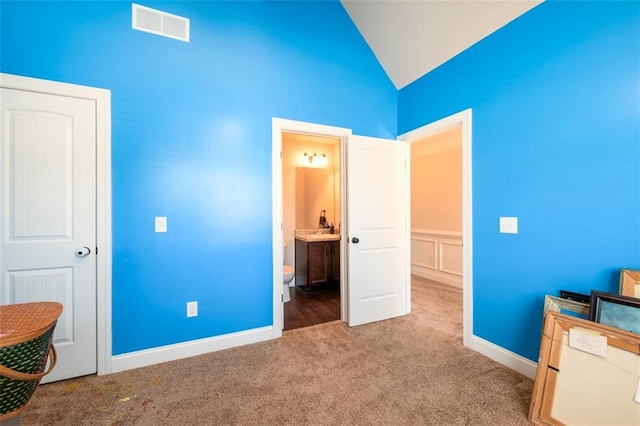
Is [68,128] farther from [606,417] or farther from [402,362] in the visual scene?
[606,417]

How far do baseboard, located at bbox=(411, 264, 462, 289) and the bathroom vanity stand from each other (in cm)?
180

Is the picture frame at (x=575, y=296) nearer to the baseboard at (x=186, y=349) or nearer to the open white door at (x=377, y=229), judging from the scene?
the open white door at (x=377, y=229)

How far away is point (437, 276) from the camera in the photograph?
15.1 ft

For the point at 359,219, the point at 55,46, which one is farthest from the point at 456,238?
the point at 55,46

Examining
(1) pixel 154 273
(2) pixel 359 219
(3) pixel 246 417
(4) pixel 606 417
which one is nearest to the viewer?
(4) pixel 606 417

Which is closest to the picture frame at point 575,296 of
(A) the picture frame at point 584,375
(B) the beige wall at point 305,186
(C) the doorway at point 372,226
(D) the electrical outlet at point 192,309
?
(A) the picture frame at point 584,375

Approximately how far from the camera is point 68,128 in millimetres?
1878

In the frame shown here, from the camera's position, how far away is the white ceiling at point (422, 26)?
2.14m

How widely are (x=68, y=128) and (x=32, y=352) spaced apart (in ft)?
5.24

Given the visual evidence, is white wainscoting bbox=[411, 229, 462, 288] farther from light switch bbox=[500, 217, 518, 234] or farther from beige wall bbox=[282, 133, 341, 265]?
light switch bbox=[500, 217, 518, 234]

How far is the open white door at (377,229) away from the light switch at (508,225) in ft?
3.55

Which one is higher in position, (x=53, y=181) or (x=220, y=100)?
(x=220, y=100)

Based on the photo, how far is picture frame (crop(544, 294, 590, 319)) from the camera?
1.63 metres

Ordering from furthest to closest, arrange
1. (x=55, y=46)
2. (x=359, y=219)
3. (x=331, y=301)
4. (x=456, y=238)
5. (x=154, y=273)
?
(x=456, y=238) < (x=331, y=301) < (x=359, y=219) < (x=154, y=273) < (x=55, y=46)
